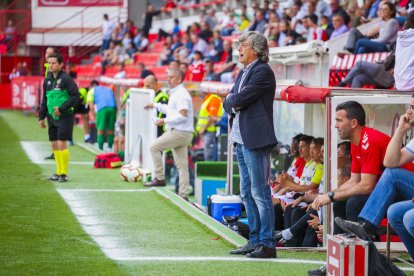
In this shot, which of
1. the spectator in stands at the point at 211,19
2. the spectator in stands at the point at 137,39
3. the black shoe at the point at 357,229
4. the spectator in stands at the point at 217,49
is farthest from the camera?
the spectator in stands at the point at 137,39

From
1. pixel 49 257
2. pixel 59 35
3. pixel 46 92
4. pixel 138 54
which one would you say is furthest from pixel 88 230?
pixel 59 35

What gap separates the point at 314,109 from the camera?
14.2 m

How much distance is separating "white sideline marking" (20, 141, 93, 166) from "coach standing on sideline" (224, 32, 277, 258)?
10.8 meters

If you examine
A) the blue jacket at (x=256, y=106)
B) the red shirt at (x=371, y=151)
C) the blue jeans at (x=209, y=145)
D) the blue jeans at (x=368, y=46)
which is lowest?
the blue jeans at (x=209, y=145)

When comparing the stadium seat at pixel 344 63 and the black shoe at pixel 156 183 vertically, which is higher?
the stadium seat at pixel 344 63

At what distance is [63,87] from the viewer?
15750mm

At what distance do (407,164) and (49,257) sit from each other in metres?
3.14

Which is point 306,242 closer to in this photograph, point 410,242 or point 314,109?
point 410,242

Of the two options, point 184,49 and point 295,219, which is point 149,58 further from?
point 295,219

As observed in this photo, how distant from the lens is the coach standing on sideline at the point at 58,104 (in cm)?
1561

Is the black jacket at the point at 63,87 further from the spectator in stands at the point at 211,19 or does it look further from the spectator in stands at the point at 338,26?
the spectator in stands at the point at 211,19

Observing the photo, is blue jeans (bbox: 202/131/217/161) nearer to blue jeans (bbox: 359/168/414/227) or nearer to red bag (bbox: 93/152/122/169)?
red bag (bbox: 93/152/122/169)

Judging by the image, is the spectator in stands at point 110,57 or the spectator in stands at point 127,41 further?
the spectator in stands at point 127,41

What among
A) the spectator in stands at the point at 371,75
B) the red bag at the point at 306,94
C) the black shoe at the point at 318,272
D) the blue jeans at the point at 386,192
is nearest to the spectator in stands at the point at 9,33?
the spectator in stands at the point at 371,75
